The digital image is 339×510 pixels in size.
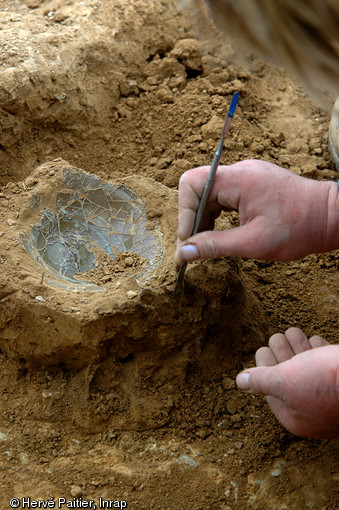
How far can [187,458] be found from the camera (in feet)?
7.00

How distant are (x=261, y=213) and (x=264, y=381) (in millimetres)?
623

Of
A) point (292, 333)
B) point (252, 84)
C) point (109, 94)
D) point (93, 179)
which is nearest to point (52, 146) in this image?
point (109, 94)

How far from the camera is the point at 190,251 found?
2.07m

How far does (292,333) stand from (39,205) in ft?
4.10

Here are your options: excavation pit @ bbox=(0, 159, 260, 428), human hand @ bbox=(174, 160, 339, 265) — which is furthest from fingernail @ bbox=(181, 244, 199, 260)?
excavation pit @ bbox=(0, 159, 260, 428)

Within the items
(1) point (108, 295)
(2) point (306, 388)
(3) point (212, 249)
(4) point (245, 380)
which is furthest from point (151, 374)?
(2) point (306, 388)

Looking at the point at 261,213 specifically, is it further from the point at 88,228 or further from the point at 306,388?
the point at 88,228

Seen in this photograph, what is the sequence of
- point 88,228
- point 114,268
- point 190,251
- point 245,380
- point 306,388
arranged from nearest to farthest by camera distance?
point 306,388 → point 245,380 → point 190,251 → point 114,268 → point 88,228

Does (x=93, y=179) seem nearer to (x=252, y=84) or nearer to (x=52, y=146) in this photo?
(x=52, y=146)

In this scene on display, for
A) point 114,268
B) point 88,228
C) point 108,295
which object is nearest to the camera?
point 108,295

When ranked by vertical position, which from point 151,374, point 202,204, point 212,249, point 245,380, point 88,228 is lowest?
point 151,374

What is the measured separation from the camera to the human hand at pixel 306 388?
1.80m

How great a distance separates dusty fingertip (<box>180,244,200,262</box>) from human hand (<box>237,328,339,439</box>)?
1.52ft

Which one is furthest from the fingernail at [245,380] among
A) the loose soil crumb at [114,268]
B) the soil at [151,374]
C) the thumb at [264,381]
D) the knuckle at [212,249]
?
the loose soil crumb at [114,268]
